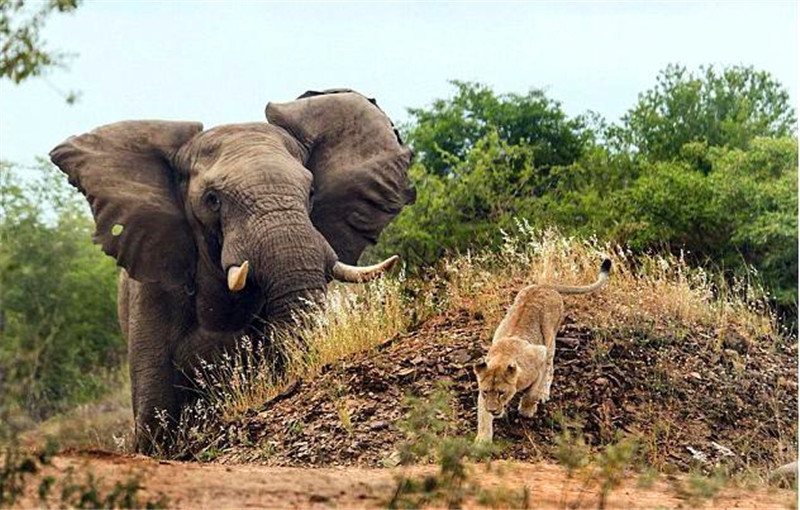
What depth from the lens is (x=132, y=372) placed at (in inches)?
666

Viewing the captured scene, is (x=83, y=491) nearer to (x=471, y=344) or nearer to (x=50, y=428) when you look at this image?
(x=471, y=344)

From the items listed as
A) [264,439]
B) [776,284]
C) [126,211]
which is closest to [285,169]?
[126,211]

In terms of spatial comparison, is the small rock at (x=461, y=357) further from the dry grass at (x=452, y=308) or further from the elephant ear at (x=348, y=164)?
the elephant ear at (x=348, y=164)

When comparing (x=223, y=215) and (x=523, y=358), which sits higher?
(x=223, y=215)

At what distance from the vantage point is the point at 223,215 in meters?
15.9

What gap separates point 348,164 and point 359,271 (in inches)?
72.8

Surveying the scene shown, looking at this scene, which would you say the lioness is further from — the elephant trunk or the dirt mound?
the elephant trunk

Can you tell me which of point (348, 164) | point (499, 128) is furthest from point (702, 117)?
point (348, 164)

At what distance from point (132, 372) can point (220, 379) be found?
126 centimetres

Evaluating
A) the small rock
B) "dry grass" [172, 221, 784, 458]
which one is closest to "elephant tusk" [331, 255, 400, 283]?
"dry grass" [172, 221, 784, 458]

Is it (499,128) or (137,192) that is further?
(499,128)

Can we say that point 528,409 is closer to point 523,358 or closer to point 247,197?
point 523,358

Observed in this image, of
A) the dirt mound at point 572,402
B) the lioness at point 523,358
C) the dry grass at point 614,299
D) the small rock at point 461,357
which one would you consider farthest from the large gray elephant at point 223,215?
the lioness at point 523,358

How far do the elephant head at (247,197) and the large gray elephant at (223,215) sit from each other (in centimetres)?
1
